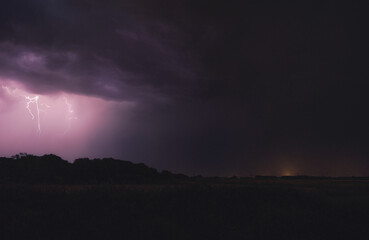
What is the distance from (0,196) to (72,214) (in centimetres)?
365

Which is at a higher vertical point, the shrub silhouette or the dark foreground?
the shrub silhouette

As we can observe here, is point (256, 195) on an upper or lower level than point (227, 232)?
upper

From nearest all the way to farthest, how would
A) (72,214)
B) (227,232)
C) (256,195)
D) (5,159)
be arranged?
(227,232)
(72,214)
(256,195)
(5,159)

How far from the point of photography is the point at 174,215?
42.7 ft

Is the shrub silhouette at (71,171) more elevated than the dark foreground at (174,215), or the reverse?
the shrub silhouette at (71,171)

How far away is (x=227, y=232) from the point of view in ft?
38.6

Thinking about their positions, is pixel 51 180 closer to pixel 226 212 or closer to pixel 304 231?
pixel 226 212

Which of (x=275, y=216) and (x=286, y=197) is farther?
(x=286, y=197)

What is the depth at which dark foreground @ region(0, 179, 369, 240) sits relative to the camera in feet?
38.3

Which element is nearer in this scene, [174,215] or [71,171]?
[174,215]

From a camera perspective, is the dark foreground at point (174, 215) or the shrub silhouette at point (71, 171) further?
the shrub silhouette at point (71, 171)

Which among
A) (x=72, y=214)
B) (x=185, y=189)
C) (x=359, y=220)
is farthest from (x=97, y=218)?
(x=359, y=220)

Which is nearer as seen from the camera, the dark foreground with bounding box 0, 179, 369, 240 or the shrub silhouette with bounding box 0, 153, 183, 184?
the dark foreground with bounding box 0, 179, 369, 240

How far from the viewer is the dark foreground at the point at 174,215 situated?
11.7 metres
